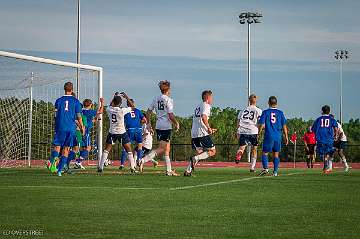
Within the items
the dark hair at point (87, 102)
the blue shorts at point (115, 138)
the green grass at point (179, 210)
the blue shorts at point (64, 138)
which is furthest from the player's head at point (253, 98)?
the green grass at point (179, 210)

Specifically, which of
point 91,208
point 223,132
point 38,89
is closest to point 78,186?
point 91,208

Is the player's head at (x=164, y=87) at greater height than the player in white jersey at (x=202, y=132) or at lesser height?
greater

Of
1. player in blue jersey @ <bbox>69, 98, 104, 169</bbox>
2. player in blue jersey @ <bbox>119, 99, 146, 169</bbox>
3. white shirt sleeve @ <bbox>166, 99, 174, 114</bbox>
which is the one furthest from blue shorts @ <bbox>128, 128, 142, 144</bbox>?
white shirt sleeve @ <bbox>166, 99, 174, 114</bbox>

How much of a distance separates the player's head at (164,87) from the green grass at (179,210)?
15.4 feet

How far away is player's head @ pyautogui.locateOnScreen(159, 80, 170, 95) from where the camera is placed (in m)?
22.5

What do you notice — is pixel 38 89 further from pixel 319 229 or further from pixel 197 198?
pixel 319 229

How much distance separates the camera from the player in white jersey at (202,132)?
22.3 meters

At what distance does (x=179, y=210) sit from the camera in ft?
40.0

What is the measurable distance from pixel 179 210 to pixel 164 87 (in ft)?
34.6

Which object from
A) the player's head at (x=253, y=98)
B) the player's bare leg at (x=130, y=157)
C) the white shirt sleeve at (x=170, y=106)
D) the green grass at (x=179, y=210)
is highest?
the player's head at (x=253, y=98)

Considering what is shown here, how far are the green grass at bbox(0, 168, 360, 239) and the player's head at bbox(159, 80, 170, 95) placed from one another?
4.69 metres

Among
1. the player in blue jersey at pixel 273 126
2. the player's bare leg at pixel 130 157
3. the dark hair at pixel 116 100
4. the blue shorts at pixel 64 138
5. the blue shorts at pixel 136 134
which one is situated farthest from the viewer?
the blue shorts at pixel 136 134

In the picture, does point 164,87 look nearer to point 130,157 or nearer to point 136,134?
point 130,157

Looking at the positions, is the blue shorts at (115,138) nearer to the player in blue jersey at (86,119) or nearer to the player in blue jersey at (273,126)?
the player in blue jersey at (86,119)
